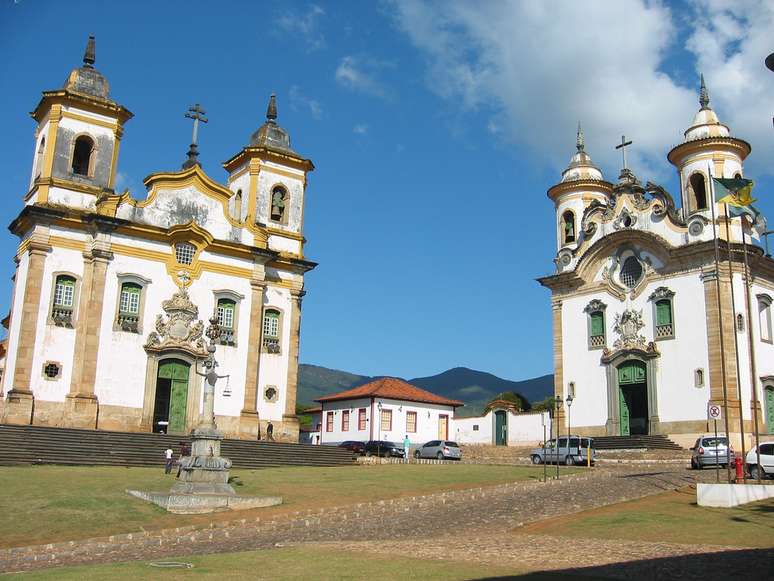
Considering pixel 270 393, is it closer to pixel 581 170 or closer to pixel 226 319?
pixel 226 319

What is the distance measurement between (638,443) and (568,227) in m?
13.8

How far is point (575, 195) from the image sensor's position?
45.3 m

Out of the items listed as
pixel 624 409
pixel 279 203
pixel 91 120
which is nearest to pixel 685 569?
pixel 624 409

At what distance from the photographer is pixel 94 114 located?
34125 mm

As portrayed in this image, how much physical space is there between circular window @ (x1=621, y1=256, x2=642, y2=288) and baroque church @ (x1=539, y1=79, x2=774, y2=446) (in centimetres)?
6

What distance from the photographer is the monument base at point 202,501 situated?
59.4 feet

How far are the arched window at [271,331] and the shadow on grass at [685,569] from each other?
89.0 feet

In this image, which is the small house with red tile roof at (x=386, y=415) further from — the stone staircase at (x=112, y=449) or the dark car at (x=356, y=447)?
the stone staircase at (x=112, y=449)

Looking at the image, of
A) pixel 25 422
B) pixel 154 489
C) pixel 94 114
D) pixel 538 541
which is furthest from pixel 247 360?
pixel 538 541

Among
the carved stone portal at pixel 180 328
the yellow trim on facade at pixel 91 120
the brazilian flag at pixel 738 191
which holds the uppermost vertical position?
the yellow trim on facade at pixel 91 120

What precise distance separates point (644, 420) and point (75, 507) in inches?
1128

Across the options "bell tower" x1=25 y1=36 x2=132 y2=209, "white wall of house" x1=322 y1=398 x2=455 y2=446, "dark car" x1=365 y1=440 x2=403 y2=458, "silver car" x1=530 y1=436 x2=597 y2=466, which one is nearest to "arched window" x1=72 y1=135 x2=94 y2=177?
"bell tower" x1=25 y1=36 x2=132 y2=209

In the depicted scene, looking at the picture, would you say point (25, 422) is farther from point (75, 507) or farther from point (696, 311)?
point (696, 311)

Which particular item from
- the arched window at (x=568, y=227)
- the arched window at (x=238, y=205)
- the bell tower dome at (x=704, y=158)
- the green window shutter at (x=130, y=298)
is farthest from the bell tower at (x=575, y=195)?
the green window shutter at (x=130, y=298)
